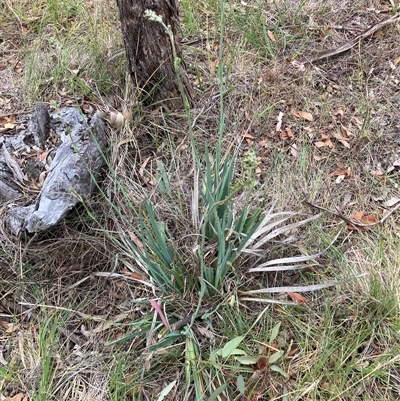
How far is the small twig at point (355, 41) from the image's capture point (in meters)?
2.68

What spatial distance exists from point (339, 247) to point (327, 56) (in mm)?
1282

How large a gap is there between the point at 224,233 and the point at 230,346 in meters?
0.40

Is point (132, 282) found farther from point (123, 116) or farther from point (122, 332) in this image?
point (123, 116)

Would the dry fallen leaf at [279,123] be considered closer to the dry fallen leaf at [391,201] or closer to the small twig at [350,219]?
the small twig at [350,219]

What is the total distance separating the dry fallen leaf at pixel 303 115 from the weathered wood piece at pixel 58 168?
1.02 meters

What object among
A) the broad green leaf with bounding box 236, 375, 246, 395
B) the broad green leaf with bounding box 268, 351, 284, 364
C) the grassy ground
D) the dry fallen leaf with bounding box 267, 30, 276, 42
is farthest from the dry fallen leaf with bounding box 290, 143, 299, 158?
the broad green leaf with bounding box 236, 375, 246, 395

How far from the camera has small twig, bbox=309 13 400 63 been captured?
2678 mm

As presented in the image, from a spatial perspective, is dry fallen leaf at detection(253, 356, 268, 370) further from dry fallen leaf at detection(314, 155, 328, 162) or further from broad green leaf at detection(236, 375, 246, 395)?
dry fallen leaf at detection(314, 155, 328, 162)

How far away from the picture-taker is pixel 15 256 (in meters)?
1.99

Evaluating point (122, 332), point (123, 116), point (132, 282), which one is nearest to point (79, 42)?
point (123, 116)

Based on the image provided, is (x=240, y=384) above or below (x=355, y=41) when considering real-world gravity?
below

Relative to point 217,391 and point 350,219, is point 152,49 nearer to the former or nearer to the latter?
point 350,219

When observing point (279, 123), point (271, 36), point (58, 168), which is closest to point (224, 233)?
point (58, 168)

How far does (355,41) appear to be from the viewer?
8.91 ft
